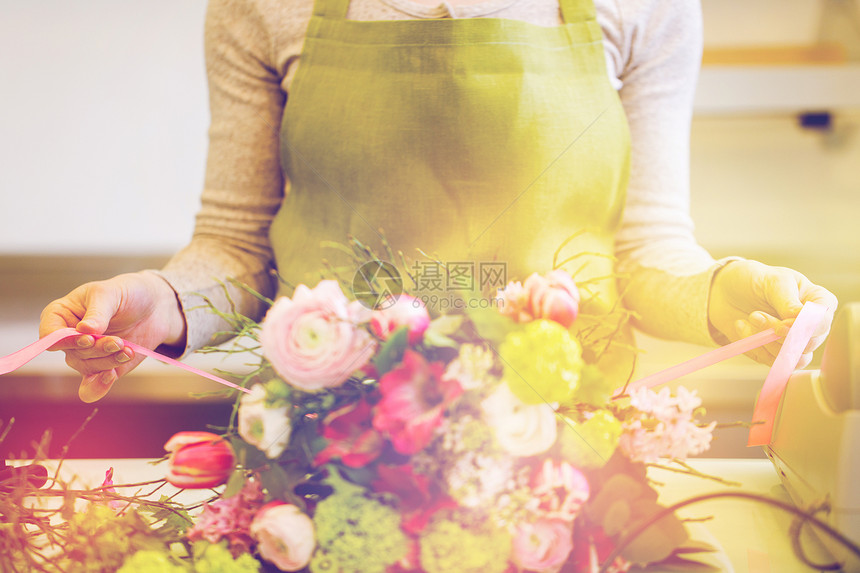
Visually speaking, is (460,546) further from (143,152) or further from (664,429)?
(143,152)

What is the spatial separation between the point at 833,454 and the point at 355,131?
0.40 metres

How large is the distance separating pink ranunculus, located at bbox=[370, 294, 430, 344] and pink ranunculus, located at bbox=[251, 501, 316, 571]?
0.08 metres

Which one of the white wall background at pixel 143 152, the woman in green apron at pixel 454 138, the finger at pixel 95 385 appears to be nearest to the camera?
the finger at pixel 95 385

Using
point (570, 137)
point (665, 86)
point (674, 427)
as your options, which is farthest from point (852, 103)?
point (674, 427)

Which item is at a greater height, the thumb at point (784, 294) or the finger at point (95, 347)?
the thumb at point (784, 294)

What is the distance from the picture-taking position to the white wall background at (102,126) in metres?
1.00

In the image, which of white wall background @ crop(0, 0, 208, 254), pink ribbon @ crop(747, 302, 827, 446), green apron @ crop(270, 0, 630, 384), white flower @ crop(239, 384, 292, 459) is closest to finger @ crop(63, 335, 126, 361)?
white flower @ crop(239, 384, 292, 459)

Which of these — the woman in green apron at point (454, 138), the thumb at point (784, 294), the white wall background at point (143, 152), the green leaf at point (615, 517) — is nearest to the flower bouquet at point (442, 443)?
the green leaf at point (615, 517)

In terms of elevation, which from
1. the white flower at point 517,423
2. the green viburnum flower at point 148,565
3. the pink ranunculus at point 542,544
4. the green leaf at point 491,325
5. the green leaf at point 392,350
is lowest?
the green viburnum flower at point 148,565

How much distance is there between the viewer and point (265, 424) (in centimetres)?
24

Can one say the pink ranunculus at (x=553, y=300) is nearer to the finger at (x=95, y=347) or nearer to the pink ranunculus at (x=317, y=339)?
the pink ranunculus at (x=317, y=339)

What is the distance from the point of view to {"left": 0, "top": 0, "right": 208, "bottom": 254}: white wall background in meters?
1.00

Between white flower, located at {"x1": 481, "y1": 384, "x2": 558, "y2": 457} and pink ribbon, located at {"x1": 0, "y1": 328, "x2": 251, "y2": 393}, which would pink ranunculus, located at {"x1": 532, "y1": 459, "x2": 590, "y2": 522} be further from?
pink ribbon, located at {"x1": 0, "y1": 328, "x2": 251, "y2": 393}

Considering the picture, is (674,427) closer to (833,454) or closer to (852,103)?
(833,454)
